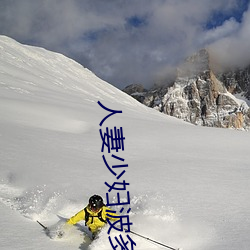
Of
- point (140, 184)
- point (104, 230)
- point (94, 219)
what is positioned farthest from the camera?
point (140, 184)

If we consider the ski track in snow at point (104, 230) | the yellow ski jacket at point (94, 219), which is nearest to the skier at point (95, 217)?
the yellow ski jacket at point (94, 219)

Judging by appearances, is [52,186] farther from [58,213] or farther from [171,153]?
[171,153]

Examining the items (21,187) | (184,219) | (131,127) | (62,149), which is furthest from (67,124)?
(184,219)

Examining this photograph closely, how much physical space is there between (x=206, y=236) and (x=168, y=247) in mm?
929

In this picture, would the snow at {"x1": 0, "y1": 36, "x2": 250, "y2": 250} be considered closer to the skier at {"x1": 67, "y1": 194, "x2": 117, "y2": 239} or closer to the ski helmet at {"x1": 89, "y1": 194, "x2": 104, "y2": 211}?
the skier at {"x1": 67, "y1": 194, "x2": 117, "y2": 239}

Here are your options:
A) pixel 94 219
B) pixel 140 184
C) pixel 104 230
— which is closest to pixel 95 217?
pixel 94 219

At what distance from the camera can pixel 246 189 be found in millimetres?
7703

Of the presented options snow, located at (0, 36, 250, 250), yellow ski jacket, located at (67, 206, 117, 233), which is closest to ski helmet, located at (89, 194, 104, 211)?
yellow ski jacket, located at (67, 206, 117, 233)

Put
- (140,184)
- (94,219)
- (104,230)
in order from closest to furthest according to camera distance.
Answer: (104,230), (94,219), (140,184)

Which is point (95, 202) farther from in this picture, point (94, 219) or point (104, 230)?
point (104, 230)

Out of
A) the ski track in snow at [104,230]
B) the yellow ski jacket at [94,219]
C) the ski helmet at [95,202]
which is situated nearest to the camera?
the ski track in snow at [104,230]

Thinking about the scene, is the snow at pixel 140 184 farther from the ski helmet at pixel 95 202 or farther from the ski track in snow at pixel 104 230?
the ski helmet at pixel 95 202

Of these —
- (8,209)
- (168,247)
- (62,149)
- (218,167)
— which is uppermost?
(62,149)

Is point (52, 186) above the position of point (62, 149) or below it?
below
